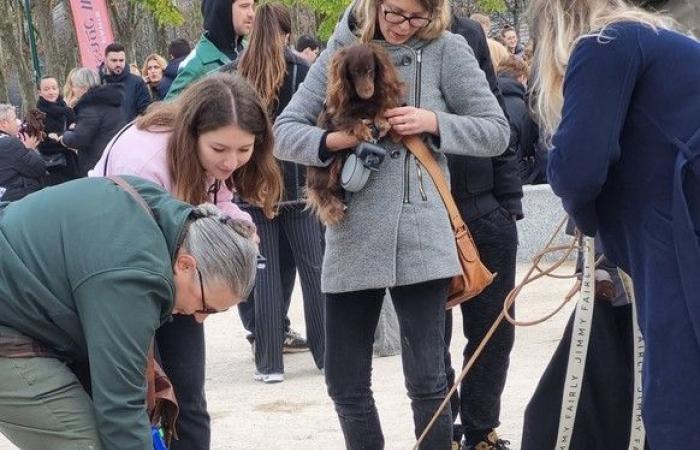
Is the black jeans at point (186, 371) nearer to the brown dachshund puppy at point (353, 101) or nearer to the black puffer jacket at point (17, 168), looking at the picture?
the brown dachshund puppy at point (353, 101)

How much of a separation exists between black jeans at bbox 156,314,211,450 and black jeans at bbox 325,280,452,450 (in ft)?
1.47

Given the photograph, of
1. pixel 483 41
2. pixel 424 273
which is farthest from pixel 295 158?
pixel 483 41

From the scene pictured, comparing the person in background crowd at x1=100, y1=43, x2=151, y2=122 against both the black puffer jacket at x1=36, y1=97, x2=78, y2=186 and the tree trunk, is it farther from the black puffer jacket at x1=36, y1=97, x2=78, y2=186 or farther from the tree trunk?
the tree trunk

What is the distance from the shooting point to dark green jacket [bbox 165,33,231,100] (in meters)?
5.90

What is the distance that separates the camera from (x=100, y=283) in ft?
9.61

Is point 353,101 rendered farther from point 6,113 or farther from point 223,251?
point 6,113

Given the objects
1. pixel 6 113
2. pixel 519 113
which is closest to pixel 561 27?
pixel 519 113

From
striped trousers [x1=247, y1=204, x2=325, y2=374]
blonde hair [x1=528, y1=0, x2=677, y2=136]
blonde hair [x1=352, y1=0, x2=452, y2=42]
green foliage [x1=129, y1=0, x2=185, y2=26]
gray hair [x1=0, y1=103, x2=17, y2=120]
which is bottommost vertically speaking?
green foliage [x1=129, y1=0, x2=185, y2=26]

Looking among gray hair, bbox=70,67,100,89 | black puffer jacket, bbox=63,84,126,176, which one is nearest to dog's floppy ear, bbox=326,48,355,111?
black puffer jacket, bbox=63,84,126,176

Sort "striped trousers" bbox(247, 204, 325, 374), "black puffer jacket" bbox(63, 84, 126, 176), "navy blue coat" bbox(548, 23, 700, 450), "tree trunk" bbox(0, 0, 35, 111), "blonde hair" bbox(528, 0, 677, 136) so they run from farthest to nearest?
"tree trunk" bbox(0, 0, 35, 111) → "black puffer jacket" bbox(63, 84, 126, 176) → "striped trousers" bbox(247, 204, 325, 374) → "blonde hair" bbox(528, 0, 677, 136) → "navy blue coat" bbox(548, 23, 700, 450)

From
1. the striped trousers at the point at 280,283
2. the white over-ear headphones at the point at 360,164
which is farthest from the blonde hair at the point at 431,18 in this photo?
the striped trousers at the point at 280,283

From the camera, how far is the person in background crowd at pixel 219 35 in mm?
6052

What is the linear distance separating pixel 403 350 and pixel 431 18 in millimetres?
1090

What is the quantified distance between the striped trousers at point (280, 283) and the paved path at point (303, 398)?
0.62ft
